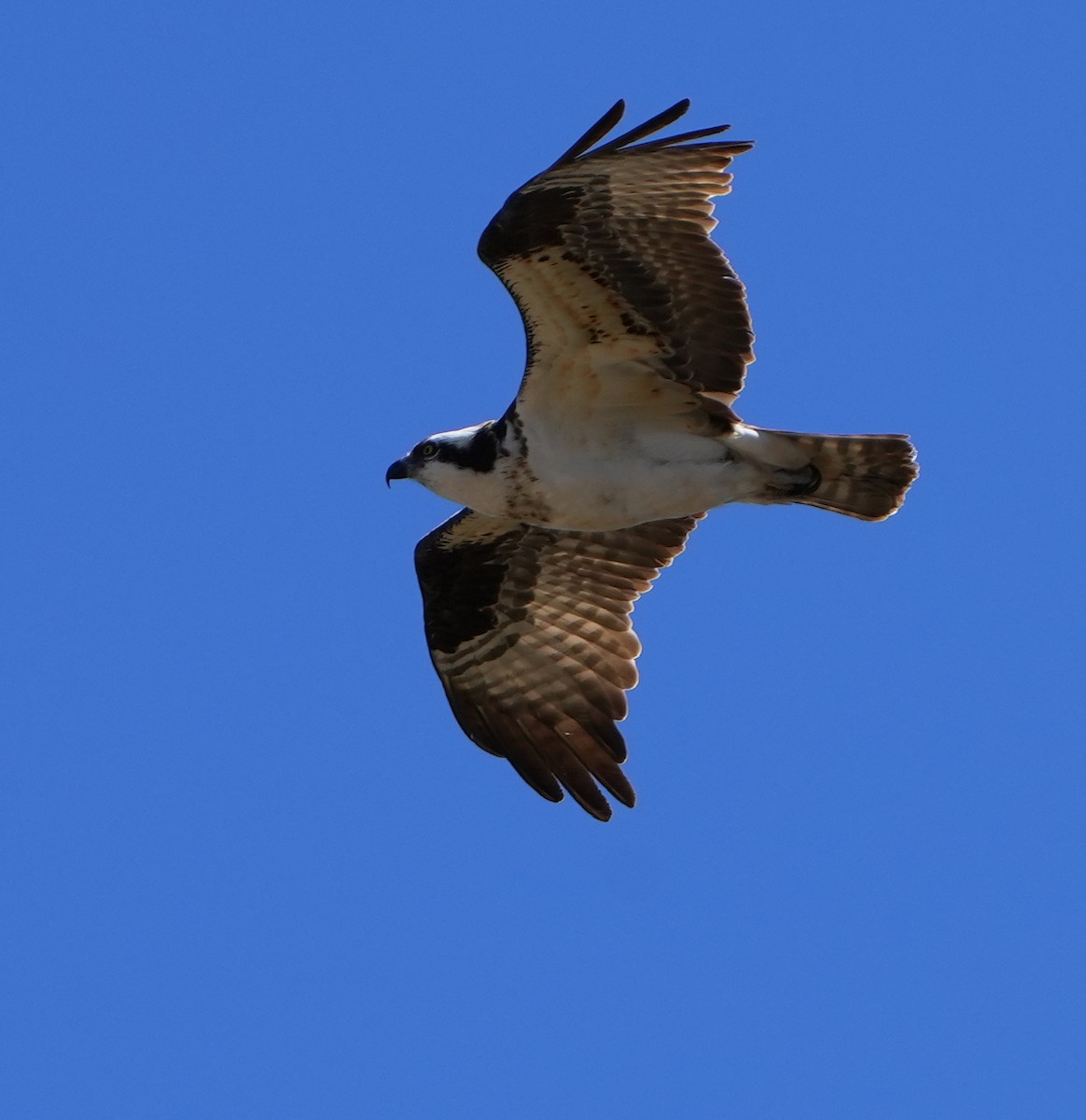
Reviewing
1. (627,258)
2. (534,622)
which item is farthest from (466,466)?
(534,622)

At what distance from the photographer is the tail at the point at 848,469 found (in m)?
10.1

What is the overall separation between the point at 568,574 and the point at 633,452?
1.47 meters

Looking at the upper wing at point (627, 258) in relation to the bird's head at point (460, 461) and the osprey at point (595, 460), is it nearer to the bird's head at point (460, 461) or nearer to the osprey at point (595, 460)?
the osprey at point (595, 460)

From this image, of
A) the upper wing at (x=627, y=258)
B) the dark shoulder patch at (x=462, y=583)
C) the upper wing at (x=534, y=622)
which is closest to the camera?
the upper wing at (x=627, y=258)

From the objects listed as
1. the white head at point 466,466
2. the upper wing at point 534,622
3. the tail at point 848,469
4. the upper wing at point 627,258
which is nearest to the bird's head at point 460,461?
the white head at point 466,466

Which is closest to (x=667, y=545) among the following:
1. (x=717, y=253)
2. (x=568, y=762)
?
(x=568, y=762)

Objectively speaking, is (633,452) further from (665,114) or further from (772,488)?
(665,114)

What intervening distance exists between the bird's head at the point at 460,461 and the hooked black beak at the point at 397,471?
2.6 inches

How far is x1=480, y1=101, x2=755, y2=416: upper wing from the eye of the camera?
368 inches

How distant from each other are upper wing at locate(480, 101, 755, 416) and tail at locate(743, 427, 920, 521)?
0.45 meters

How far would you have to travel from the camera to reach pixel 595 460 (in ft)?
33.4

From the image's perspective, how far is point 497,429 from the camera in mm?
10141

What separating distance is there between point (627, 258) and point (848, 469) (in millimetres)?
1511

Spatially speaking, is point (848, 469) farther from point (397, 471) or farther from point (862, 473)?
point (397, 471)
